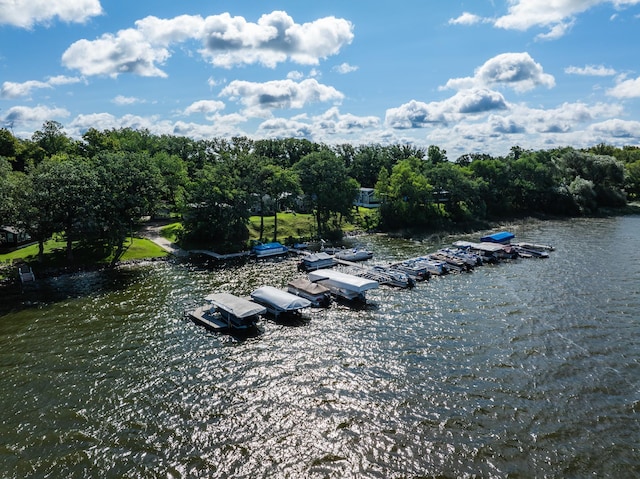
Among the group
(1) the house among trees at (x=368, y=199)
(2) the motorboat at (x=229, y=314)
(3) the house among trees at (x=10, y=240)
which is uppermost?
(1) the house among trees at (x=368, y=199)

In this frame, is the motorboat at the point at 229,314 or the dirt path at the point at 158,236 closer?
the motorboat at the point at 229,314

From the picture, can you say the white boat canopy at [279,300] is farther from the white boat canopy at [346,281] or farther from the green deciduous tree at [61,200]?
the green deciduous tree at [61,200]

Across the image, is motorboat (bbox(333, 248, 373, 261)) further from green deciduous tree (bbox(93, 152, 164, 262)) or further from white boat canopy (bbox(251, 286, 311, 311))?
green deciduous tree (bbox(93, 152, 164, 262))

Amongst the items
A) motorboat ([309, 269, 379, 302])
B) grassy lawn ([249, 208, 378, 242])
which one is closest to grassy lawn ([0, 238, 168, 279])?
grassy lawn ([249, 208, 378, 242])

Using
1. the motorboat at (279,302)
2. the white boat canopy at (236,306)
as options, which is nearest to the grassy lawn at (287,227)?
the motorboat at (279,302)

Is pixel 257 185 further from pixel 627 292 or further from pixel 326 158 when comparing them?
pixel 627 292

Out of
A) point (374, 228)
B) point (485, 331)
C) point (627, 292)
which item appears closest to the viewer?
point (485, 331)

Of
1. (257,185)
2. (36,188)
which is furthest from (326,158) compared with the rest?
(36,188)

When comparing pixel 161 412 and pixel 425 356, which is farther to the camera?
pixel 425 356
